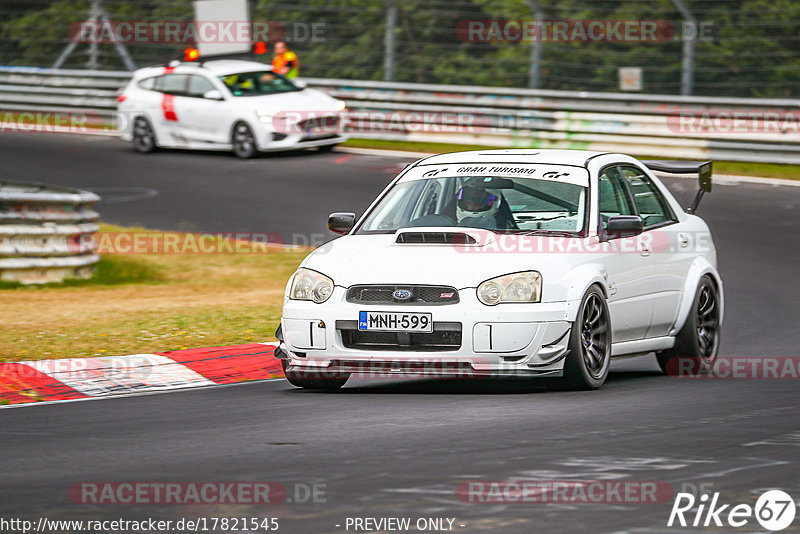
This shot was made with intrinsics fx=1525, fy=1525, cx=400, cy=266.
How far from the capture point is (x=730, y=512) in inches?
223

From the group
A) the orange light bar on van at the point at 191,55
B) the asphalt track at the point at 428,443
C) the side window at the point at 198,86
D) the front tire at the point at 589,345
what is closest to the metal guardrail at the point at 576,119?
the orange light bar on van at the point at 191,55

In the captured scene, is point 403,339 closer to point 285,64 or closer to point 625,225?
point 625,225

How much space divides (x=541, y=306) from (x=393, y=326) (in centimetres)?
85

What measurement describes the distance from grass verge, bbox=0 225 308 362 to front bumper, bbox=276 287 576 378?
A: 2.82 metres

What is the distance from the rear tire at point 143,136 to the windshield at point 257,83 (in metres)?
1.71

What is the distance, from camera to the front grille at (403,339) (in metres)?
8.60

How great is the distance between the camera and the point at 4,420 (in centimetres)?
824

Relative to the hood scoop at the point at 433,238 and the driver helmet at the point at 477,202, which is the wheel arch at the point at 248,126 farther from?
the hood scoop at the point at 433,238

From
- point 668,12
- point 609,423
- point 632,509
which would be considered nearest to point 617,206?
point 609,423

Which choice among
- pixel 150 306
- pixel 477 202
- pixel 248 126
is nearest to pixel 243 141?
pixel 248 126

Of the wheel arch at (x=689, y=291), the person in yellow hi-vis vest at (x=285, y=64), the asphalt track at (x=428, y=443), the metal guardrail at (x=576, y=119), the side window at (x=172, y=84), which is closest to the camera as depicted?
the asphalt track at (x=428, y=443)

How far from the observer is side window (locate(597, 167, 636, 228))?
9828mm

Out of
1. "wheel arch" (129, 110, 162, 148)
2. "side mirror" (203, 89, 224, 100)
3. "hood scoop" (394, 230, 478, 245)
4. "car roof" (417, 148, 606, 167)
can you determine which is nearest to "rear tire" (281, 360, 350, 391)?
"hood scoop" (394, 230, 478, 245)

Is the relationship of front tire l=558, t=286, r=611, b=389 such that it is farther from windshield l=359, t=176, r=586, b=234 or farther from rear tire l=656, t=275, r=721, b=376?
rear tire l=656, t=275, r=721, b=376
